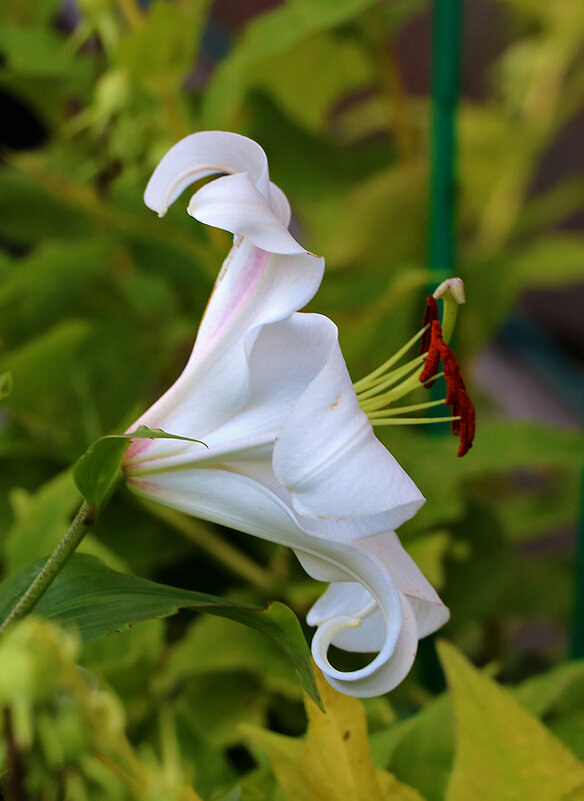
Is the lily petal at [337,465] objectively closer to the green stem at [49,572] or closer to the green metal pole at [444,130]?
the green stem at [49,572]

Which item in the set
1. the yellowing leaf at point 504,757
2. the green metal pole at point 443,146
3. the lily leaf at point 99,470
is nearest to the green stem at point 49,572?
the lily leaf at point 99,470

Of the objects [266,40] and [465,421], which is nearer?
[465,421]

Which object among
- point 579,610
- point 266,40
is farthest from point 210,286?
point 579,610

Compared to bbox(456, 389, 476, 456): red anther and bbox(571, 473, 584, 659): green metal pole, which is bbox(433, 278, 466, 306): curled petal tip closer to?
bbox(456, 389, 476, 456): red anther

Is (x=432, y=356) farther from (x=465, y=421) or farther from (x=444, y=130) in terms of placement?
(x=444, y=130)

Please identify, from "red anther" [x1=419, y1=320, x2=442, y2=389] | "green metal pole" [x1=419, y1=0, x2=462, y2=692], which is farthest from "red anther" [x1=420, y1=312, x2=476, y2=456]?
"green metal pole" [x1=419, y1=0, x2=462, y2=692]
